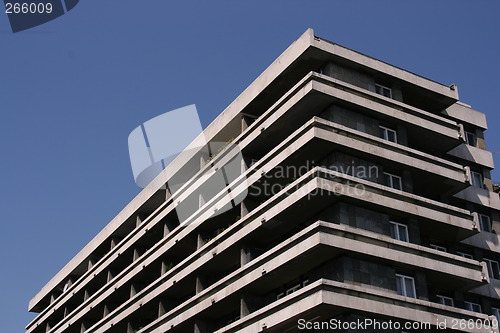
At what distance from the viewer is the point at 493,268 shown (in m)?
38.3

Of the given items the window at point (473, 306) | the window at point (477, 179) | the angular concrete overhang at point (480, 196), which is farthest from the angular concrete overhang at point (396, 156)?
the window at point (473, 306)

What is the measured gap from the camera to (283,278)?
3334 cm

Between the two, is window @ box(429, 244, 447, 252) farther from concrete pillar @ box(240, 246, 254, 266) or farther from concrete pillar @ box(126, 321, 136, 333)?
concrete pillar @ box(126, 321, 136, 333)

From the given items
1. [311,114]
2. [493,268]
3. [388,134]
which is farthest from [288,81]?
[493,268]

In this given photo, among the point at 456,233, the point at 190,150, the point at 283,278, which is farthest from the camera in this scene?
the point at 190,150

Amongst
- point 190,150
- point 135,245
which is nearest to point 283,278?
point 190,150

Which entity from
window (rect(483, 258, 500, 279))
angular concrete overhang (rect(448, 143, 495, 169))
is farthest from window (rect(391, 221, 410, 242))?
angular concrete overhang (rect(448, 143, 495, 169))

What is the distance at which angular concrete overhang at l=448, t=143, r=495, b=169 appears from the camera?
4059 cm

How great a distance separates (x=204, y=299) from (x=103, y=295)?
16.0 meters

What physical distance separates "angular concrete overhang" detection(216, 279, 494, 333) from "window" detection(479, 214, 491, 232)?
342 inches

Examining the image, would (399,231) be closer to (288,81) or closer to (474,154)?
(288,81)

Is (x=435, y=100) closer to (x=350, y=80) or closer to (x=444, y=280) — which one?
(x=350, y=80)

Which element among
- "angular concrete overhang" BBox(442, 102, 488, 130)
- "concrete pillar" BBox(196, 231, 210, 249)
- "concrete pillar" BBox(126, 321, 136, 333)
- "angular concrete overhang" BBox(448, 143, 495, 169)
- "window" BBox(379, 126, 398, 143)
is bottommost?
"concrete pillar" BBox(126, 321, 136, 333)

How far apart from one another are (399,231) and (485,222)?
9099 millimetres
